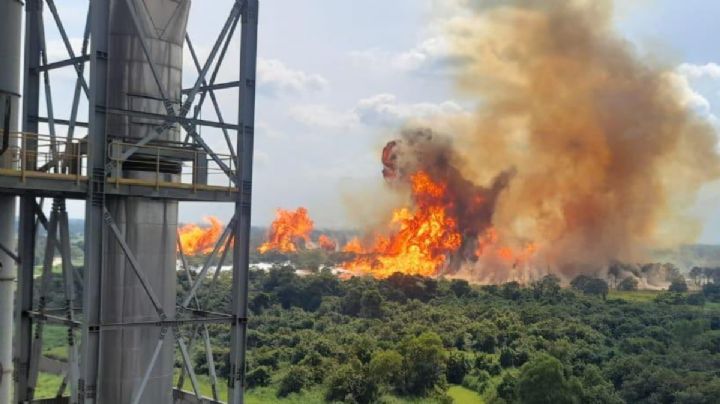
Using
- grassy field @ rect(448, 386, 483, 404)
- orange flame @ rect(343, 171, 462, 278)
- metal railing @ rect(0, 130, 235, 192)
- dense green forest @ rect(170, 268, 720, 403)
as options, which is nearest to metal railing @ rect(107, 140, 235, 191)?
metal railing @ rect(0, 130, 235, 192)

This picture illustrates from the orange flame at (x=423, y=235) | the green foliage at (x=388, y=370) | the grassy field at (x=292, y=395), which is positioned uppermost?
the orange flame at (x=423, y=235)

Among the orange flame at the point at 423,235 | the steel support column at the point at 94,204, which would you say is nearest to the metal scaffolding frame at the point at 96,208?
the steel support column at the point at 94,204

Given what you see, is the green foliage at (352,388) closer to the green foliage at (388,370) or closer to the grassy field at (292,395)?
the green foliage at (388,370)

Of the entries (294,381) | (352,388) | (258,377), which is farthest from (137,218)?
(258,377)

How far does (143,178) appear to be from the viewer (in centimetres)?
1468

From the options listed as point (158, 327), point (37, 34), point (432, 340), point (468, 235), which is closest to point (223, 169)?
point (158, 327)

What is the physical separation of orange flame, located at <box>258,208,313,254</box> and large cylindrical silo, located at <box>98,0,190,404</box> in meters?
103

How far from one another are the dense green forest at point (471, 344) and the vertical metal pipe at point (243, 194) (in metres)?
24.1

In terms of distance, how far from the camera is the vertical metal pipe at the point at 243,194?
1495 cm

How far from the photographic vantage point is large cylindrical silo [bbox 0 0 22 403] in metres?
16.1

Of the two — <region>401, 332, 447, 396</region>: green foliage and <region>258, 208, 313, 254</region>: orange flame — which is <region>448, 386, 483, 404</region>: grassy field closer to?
<region>401, 332, 447, 396</region>: green foliage

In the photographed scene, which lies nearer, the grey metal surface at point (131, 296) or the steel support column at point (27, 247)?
the grey metal surface at point (131, 296)

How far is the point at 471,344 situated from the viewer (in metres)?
54.1

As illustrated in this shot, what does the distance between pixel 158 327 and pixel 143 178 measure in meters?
3.38
